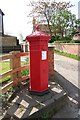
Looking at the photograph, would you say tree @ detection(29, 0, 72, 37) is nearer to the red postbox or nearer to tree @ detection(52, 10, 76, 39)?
tree @ detection(52, 10, 76, 39)

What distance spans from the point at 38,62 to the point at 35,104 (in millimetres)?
1062

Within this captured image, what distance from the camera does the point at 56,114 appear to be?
436 centimetres

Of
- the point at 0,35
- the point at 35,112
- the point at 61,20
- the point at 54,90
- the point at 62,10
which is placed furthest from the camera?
the point at 0,35

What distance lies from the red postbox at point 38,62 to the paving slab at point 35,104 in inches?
9.0

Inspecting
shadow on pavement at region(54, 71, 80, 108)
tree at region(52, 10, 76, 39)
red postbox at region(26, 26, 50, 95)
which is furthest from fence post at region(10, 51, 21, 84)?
tree at region(52, 10, 76, 39)

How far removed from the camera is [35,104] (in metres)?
4.29

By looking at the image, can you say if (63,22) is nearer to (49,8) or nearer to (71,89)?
(49,8)

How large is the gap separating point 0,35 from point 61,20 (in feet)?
35.5

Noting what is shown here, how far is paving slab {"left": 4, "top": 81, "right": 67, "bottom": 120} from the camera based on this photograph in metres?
3.94

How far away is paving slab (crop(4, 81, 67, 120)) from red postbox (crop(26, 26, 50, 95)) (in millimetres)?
228

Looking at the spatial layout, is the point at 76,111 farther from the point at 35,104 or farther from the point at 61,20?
the point at 61,20

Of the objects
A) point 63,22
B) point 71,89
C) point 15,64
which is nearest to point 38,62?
→ point 15,64

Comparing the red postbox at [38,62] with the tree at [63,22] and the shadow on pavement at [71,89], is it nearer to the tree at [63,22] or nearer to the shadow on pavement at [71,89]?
the shadow on pavement at [71,89]

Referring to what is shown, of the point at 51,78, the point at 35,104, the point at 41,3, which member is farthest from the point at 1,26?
the point at 35,104
